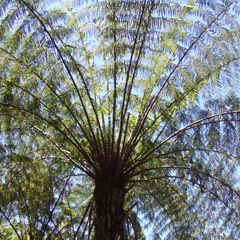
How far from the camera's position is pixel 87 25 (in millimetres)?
5918

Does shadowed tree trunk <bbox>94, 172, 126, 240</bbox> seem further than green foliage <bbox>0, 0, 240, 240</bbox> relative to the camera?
No

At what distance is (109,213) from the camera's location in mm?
4605

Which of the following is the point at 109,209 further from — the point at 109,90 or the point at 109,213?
the point at 109,90

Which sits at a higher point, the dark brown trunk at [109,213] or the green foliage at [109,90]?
the green foliage at [109,90]

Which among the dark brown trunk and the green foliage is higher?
the green foliage

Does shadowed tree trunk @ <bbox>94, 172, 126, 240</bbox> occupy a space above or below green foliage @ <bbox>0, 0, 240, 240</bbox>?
below

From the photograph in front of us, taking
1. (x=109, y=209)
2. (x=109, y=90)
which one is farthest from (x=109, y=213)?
(x=109, y=90)

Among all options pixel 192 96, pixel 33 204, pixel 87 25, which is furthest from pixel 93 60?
pixel 33 204

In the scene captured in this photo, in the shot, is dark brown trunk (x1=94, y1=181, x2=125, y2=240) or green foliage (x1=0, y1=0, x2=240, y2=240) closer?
dark brown trunk (x1=94, y1=181, x2=125, y2=240)

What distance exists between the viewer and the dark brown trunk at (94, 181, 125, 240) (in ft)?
14.7

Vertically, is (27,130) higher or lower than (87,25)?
lower

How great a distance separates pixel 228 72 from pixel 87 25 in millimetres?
2606

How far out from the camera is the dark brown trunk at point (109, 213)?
447 cm

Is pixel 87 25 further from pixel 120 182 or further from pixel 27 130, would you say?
pixel 120 182
